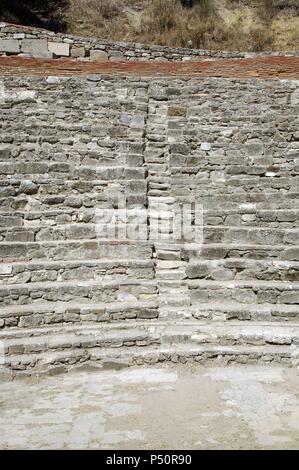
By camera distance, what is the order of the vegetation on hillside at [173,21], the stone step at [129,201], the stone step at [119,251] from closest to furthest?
the stone step at [119,251] → the stone step at [129,201] → the vegetation on hillside at [173,21]

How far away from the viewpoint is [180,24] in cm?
1883

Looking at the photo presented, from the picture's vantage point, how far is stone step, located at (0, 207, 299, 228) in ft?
23.7

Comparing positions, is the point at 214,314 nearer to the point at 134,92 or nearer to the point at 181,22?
the point at 134,92

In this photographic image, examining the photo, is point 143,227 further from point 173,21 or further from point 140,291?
point 173,21

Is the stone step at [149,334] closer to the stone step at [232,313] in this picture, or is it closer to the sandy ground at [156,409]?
the stone step at [232,313]

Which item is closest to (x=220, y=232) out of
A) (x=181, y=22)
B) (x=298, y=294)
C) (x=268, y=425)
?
(x=298, y=294)

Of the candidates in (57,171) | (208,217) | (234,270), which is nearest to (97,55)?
(57,171)

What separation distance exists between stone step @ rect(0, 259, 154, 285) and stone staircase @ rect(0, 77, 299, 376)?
0.01m

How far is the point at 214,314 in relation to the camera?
617 cm

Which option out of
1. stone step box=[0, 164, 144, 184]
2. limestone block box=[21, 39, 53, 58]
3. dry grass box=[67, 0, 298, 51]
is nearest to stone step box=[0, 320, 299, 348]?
stone step box=[0, 164, 144, 184]

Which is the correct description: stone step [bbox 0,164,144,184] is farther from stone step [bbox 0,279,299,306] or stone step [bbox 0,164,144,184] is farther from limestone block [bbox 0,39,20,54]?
limestone block [bbox 0,39,20,54]

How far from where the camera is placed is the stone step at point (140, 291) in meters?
6.22

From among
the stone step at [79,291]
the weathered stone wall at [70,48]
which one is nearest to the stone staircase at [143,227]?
the stone step at [79,291]

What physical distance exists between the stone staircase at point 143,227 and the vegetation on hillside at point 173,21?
30.3 ft
